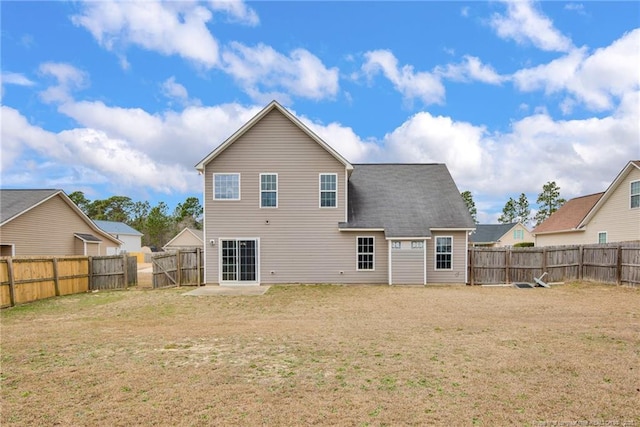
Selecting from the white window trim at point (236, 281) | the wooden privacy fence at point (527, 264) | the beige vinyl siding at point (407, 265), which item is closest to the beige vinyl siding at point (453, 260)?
the wooden privacy fence at point (527, 264)

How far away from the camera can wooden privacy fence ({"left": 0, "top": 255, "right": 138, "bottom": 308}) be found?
12.4 metres

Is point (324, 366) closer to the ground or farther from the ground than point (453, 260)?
closer to the ground

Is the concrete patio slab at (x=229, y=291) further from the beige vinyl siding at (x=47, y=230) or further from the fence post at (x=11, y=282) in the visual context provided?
the beige vinyl siding at (x=47, y=230)

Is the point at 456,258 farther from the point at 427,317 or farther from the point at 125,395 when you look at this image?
the point at 125,395

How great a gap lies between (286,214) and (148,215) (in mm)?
67658

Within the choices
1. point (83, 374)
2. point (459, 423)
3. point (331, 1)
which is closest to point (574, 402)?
point (459, 423)

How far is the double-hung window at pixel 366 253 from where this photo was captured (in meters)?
18.0

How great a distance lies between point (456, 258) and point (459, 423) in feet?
48.9

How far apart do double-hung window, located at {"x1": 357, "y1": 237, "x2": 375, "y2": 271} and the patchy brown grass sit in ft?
20.6

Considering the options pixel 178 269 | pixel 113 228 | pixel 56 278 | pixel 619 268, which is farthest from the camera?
pixel 113 228

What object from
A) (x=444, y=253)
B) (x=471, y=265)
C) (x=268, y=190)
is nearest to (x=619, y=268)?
(x=471, y=265)

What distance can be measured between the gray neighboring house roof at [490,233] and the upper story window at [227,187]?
41636mm

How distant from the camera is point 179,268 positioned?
18031 millimetres

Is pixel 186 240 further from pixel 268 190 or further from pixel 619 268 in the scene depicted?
pixel 619 268
